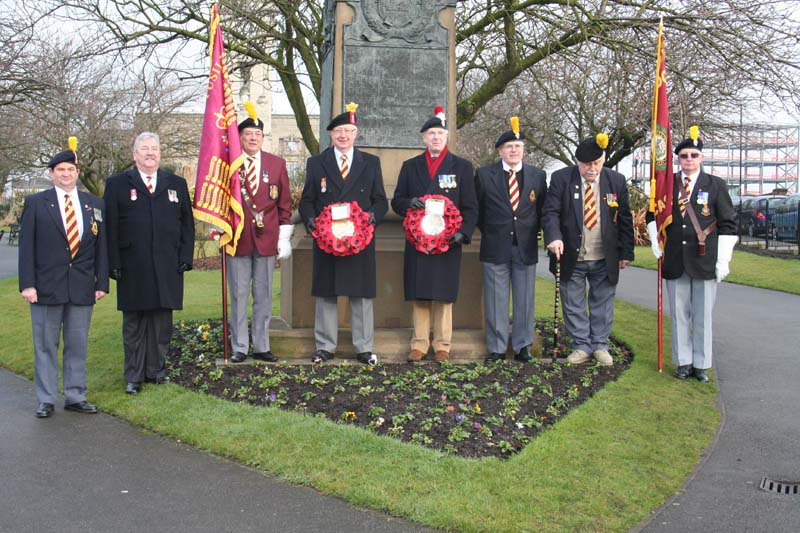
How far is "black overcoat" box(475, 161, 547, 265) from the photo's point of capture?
815 cm

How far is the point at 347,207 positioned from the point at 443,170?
100 centimetres

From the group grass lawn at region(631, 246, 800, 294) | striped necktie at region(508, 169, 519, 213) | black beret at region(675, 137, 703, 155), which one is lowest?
grass lawn at region(631, 246, 800, 294)

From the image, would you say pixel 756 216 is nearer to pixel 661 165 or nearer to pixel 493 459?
pixel 661 165

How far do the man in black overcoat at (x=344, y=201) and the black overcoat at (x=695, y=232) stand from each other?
2651 millimetres

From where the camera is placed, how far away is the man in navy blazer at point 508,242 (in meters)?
8.16

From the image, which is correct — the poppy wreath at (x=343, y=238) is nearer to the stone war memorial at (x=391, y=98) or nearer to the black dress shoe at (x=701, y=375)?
the stone war memorial at (x=391, y=98)

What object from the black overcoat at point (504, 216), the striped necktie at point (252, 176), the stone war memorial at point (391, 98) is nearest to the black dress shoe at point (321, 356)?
the stone war memorial at point (391, 98)

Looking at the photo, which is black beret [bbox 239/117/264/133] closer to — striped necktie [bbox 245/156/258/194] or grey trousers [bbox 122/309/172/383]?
striped necktie [bbox 245/156/258/194]

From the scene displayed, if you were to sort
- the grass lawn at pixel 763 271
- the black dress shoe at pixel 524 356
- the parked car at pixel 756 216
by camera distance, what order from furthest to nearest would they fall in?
the parked car at pixel 756 216 < the grass lawn at pixel 763 271 < the black dress shoe at pixel 524 356

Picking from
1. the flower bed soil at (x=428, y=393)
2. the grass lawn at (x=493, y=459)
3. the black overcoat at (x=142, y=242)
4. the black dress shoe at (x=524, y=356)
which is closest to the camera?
the grass lawn at (x=493, y=459)

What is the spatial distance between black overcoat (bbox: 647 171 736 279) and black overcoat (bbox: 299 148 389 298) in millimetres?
2649

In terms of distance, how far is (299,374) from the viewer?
7.48 metres

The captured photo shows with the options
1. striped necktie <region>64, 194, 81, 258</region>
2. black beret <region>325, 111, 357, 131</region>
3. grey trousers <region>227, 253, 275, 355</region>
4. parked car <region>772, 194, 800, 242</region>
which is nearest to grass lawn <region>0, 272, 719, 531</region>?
grey trousers <region>227, 253, 275, 355</region>

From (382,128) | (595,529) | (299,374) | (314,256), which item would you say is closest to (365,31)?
(382,128)
